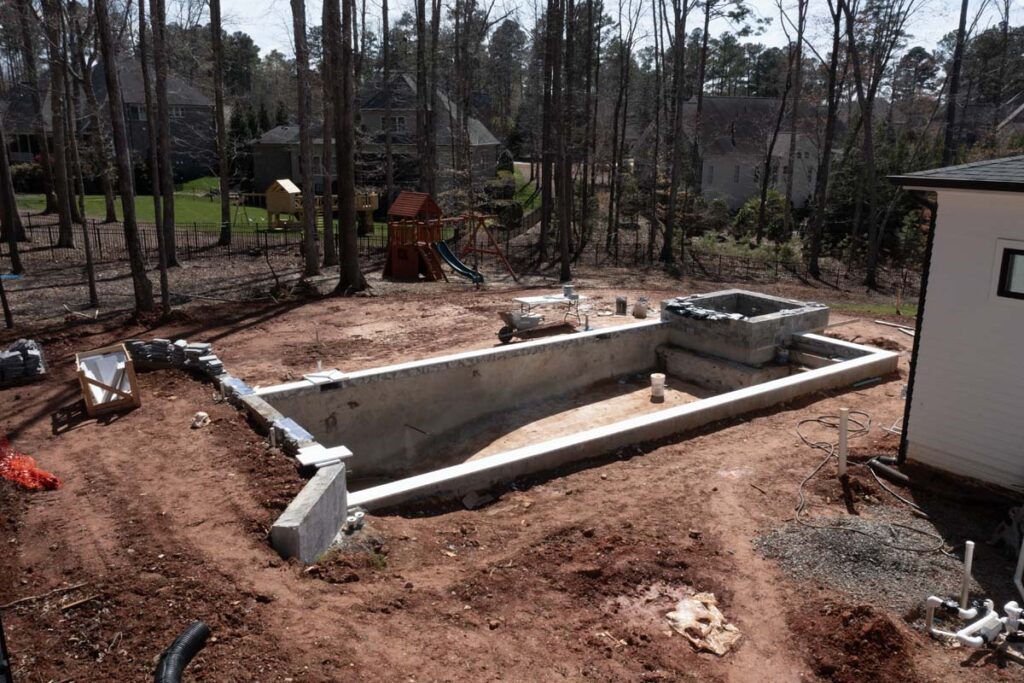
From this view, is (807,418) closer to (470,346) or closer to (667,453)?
(667,453)

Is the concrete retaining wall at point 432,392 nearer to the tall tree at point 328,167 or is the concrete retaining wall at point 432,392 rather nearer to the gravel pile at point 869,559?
the gravel pile at point 869,559

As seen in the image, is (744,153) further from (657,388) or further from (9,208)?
(9,208)

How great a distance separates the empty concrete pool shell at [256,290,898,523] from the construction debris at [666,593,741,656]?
2825 mm

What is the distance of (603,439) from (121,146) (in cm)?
1063

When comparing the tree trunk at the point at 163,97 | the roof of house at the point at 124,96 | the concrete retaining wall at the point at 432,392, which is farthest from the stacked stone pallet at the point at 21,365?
the roof of house at the point at 124,96

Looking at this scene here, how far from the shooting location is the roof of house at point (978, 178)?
755cm

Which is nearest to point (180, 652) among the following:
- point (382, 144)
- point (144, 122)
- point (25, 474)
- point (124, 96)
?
point (25, 474)

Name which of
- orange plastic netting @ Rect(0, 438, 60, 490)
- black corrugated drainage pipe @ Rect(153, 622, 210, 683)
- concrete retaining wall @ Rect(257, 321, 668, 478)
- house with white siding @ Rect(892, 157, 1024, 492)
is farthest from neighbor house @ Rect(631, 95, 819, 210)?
black corrugated drainage pipe @ Rect(153, 622, 210, 683)

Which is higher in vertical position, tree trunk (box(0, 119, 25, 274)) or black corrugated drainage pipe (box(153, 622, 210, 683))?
tree trunk (box(0, 119, 25, 274))

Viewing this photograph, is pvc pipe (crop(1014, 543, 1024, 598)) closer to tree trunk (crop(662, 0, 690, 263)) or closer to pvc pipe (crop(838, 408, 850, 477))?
pvc pipe (crop(838, 408, 850, 477))

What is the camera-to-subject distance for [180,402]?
9.49m

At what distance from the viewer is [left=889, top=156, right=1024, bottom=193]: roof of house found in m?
7.55

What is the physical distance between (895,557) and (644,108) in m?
49.7

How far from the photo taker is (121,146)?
13.9 metres
